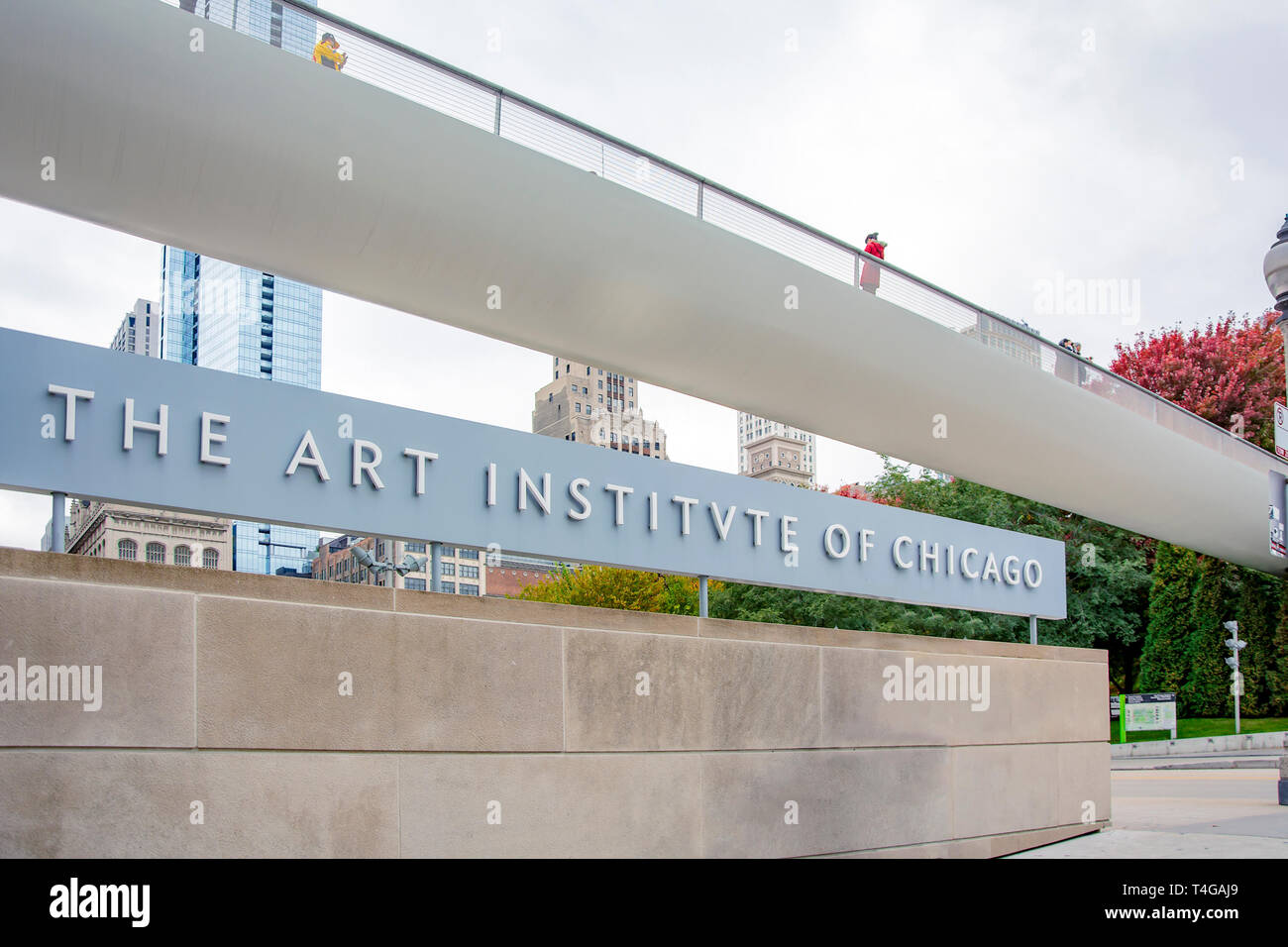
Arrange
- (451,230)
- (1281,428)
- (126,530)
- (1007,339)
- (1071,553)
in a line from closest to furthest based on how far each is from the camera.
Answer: (126,530) → (451,230) → (1281,428) → (1007,339) → (1071,553)

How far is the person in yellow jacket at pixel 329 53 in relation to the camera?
32.9ft

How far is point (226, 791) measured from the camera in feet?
17.5

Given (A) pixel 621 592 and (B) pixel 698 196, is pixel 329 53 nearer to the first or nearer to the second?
(B) pixel 698 196

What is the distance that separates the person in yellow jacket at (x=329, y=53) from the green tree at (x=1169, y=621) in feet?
97.1

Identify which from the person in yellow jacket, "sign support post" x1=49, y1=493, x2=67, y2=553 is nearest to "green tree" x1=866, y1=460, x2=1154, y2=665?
the person in yellow jacket

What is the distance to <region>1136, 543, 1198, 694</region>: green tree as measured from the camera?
3334cm

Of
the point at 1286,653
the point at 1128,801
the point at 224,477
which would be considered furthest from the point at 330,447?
the point at 1286,653

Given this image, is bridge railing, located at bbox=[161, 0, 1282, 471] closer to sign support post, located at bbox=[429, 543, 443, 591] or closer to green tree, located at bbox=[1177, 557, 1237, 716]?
sign support post, located at bbox=[429, 543, 443, 591]

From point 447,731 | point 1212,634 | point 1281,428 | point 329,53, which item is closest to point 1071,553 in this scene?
point 1212,634

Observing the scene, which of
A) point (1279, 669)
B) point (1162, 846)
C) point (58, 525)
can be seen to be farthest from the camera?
point (1279, 669)

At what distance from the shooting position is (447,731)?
617 centimetres

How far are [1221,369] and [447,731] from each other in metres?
37.4

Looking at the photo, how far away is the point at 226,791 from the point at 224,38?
641 centimetres

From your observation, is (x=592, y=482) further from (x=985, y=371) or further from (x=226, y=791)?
(x=985, y=371)
